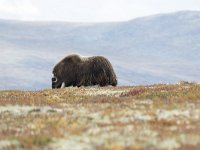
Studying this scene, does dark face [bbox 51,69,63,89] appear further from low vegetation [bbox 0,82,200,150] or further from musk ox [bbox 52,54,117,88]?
low vegetation [bbox 0,82,200,150]

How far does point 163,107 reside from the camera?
18.5 meters

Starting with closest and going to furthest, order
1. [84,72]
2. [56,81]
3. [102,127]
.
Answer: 1. [102,127]
2. [84,72]
3. [56,81]

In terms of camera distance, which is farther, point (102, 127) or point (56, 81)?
point (56, 81)

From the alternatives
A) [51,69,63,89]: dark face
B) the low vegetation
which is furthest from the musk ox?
the low vegetation

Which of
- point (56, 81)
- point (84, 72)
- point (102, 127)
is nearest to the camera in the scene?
point (102, 127)

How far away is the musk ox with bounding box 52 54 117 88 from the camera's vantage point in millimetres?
42188

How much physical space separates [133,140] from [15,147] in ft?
9.48

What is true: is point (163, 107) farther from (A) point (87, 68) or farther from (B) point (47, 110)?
(A) point (87, 68)

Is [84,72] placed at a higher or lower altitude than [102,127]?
lower

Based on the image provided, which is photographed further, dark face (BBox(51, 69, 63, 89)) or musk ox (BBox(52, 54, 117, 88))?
dark face (BBox(51, 69, 63, 89))

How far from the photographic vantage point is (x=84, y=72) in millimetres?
42719

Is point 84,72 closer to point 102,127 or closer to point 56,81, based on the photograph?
point 56,81

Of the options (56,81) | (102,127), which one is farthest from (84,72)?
(102,127)

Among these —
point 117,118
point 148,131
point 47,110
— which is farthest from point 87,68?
point 148,131
